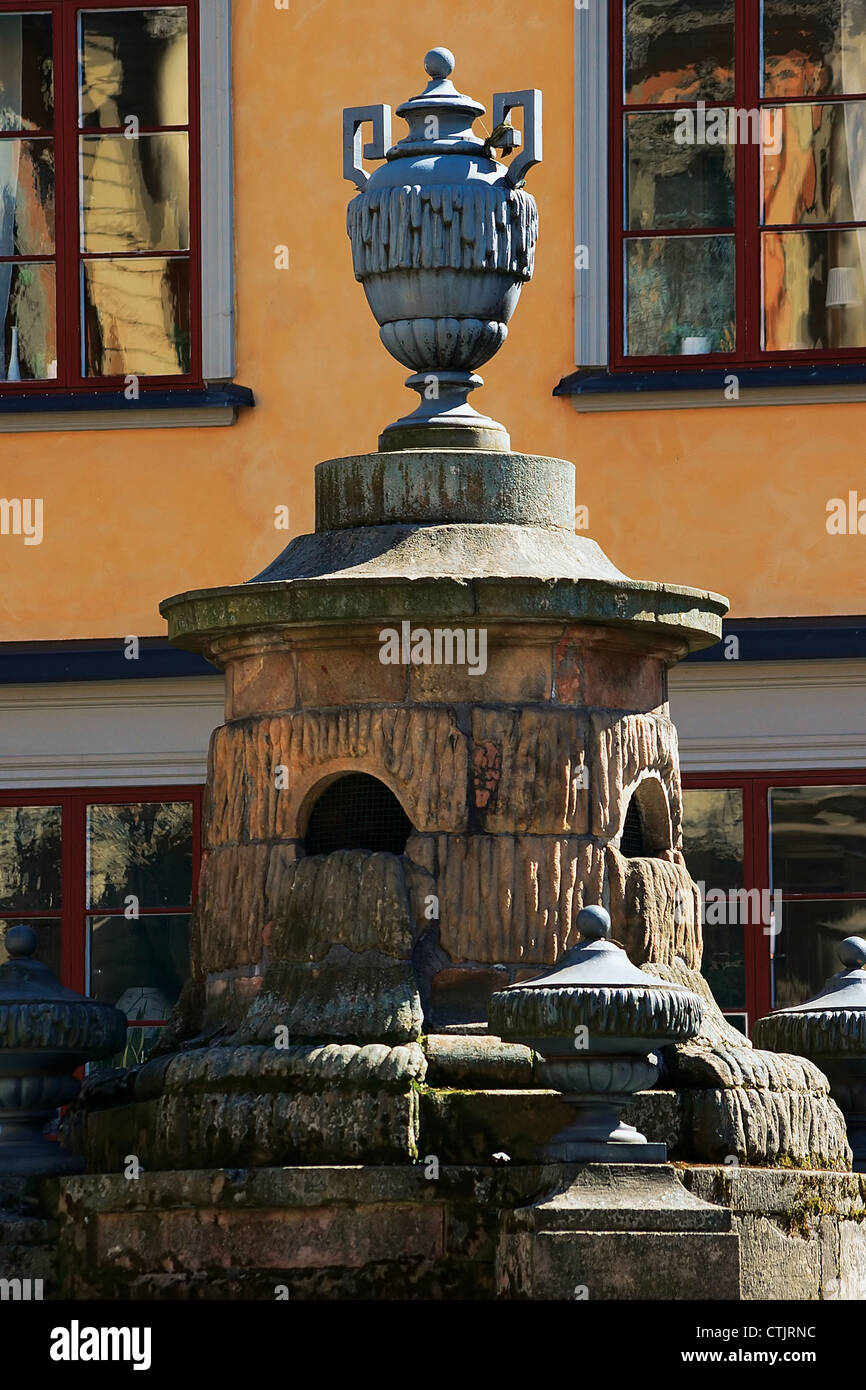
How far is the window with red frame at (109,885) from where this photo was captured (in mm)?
15953

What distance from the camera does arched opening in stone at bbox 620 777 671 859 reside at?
36.5 ft

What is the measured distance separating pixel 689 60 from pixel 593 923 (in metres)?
7.07

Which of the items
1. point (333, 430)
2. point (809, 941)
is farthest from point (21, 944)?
point (333, 430)

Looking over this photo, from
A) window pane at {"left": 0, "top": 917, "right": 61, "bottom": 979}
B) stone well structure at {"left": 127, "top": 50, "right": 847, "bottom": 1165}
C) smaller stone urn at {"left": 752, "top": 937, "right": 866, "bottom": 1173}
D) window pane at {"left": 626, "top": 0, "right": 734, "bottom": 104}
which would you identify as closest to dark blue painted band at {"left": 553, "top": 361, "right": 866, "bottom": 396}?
window pane at {"left": 626, "top": 0, "right": 734, "bottom": 104}

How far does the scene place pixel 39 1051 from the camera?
10.9m

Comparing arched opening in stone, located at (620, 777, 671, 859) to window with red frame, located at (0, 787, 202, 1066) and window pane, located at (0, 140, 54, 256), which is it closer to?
window with red frame, located at (0, 787, 202, 1066)

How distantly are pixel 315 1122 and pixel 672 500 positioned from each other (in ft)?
21.3

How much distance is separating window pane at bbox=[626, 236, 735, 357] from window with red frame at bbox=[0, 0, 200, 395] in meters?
2.09

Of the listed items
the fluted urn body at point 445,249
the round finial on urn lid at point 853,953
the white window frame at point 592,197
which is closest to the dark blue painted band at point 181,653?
the white window frame at point 592,197

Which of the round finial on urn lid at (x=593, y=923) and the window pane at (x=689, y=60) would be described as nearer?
the round finial on urn lid at (x=593, y=923)

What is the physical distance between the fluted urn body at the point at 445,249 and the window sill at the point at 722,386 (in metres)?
4.60

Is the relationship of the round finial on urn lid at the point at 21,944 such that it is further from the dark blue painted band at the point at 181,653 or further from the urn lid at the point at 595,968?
the dark blue painted band at the point at 181,653

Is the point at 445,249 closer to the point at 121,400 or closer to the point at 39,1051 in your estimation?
the point at 39,1051
